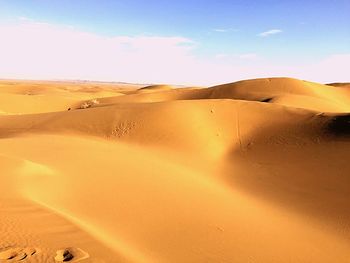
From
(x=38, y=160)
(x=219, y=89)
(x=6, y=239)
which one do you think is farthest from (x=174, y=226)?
(x=219, y=89)

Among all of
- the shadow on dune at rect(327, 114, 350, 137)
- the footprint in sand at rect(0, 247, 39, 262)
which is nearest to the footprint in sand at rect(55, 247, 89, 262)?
the footprint in sand at rect(0, 247, 39, 262)

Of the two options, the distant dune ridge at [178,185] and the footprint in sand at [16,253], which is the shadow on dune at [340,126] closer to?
the distant dune ridge at [178,185]

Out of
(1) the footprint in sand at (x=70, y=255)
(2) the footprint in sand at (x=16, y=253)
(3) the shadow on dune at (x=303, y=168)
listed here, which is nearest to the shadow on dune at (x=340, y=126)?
(3) the shadow on dune at (x=303, y=168)

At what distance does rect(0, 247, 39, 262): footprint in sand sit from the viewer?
434 cm

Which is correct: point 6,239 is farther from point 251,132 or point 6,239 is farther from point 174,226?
point 251,132

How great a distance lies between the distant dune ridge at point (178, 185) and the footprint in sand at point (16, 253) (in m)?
0.01

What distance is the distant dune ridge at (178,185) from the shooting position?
217 inches

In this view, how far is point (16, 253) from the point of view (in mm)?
4469

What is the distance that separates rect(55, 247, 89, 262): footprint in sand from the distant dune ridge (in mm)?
13

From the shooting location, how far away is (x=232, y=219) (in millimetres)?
7457

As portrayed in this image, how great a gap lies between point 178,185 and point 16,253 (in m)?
5.33

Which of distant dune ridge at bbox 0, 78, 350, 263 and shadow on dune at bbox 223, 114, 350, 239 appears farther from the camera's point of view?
shadow on dune at bbox 223, 114, 350, 239

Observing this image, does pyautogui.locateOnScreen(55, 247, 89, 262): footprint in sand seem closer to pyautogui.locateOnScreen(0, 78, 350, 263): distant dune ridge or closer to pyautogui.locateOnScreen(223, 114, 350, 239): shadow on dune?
pyautogui.locateOnScreen(0, 78, 350, 263): distant dune ridge

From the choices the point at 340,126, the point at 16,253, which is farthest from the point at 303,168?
the point at 16,253
